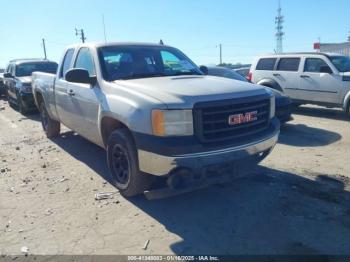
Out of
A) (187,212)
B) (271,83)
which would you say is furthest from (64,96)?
(271,83)

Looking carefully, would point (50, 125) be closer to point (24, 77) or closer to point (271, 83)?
point (24, 77)

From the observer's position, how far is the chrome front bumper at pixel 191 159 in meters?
3.74

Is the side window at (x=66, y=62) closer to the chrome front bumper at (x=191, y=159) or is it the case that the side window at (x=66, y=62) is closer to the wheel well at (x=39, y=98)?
the wheel well at (x=39, y=98)

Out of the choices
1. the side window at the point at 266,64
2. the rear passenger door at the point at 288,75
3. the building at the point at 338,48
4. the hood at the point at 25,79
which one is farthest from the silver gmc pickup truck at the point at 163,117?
the building at the point at 338,48

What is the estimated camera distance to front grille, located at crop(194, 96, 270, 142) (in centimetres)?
385

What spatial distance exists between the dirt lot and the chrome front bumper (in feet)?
2.19

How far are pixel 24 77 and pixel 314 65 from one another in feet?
31.5

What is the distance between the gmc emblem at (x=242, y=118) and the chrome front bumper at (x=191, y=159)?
0.27 m

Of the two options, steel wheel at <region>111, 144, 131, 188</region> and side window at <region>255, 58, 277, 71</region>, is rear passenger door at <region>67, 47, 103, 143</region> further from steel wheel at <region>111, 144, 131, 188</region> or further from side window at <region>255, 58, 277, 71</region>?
side window at <region>255, 58, 277, 71</region>

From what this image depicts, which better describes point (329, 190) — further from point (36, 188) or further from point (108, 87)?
point (36, 188)

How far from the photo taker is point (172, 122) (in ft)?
12.4

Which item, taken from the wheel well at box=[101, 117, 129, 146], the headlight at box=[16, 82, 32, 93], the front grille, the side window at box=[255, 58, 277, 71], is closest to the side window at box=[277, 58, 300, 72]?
the side window at box=[255, 58, 277, 71]

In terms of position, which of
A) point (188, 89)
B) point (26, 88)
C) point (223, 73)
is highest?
point (188, 89)

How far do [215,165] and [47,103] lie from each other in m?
4.94
